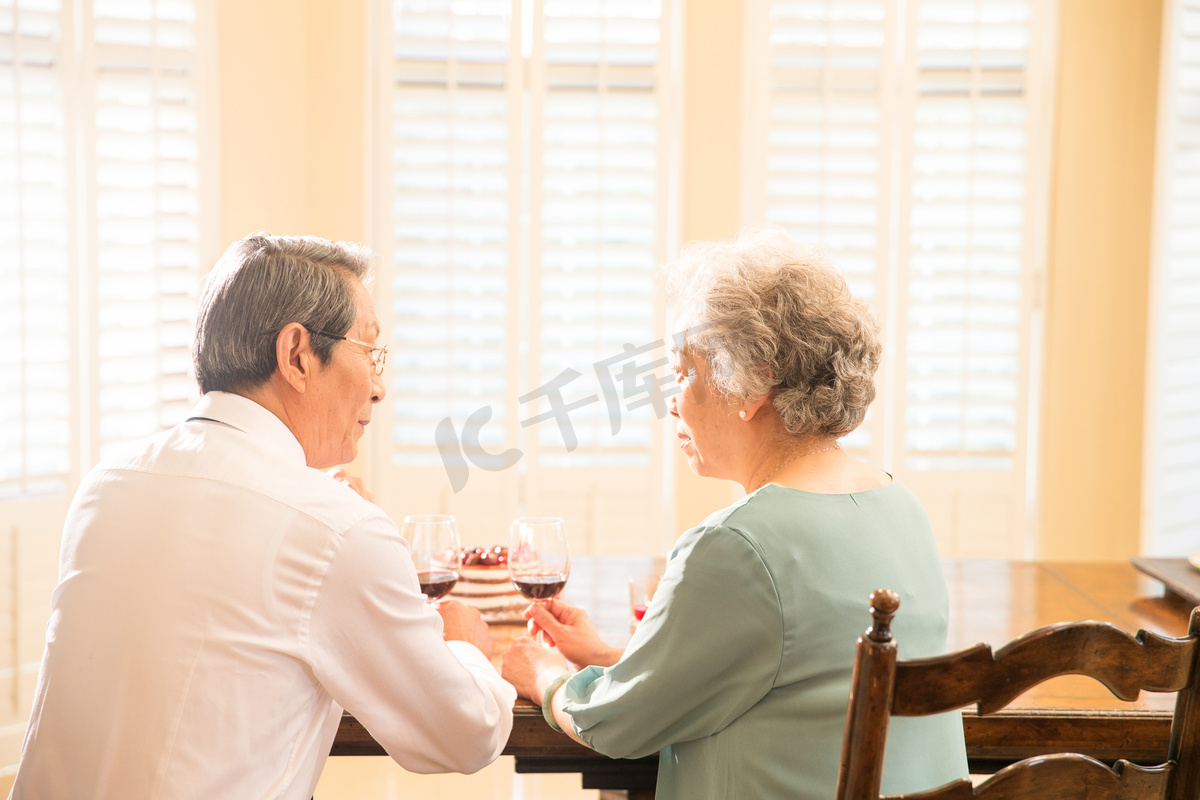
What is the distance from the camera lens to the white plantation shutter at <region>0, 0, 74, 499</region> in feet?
9.26

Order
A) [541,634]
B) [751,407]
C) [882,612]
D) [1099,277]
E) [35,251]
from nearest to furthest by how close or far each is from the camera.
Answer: [882,612], [751,407], [541,634], [35,251], [1099,277]

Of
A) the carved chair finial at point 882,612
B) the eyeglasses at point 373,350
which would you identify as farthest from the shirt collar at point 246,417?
the carved chair finial at point 882,612

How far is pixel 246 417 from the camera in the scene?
1.27 m

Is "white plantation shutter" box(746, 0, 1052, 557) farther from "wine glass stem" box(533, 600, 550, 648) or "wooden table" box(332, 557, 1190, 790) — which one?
"wine glass stem" box(533, 600, 550, 648)

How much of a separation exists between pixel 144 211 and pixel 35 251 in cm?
40

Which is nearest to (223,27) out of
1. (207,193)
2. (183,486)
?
(207,193)

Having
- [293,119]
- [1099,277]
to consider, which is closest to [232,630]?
[293,119]

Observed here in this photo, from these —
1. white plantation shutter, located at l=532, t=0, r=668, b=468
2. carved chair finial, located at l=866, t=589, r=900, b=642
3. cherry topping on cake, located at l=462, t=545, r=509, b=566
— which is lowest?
cherry topping on cake, located at l=462, t=545, r=509, b=566

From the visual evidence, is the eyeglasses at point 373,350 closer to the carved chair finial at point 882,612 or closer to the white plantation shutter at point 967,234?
the carved chair finial at point 882,612

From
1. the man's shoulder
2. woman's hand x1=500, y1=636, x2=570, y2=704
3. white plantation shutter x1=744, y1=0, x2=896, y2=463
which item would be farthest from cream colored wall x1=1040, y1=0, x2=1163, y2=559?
the man's shoulder

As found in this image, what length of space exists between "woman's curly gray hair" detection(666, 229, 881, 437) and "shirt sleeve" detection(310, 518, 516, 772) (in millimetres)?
513

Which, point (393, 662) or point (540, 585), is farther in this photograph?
point (540, 585)

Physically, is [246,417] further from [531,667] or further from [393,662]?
[531,667]

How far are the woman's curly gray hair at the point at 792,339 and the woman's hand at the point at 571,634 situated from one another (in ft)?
1.47
